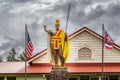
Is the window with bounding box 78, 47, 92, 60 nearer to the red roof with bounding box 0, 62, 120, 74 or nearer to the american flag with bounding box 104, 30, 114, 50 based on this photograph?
the red roof with bounding box 0, 62, 120, 74

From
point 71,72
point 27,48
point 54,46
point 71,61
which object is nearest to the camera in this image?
point 54,46

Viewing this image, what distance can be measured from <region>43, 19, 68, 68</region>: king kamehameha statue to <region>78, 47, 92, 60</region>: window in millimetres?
13936

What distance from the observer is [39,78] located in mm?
41250

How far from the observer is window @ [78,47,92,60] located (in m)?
42.7

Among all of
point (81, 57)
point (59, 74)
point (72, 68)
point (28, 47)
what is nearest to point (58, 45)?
point (59, 74)

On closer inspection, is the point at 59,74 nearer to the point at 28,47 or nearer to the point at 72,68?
the point at 28,47

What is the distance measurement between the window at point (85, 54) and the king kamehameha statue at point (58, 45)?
1394 centimetres

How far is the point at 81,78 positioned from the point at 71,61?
6.15 feet

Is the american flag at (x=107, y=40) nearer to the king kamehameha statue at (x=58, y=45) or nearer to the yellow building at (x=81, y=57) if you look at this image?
the yellow building at (x=81, y=57)

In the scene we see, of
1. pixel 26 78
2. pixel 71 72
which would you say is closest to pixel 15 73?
pixel 26 78

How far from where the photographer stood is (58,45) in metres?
28.6

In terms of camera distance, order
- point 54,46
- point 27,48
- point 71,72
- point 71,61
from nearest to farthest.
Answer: point 54,46 < point 27,48 < point 71,72 < point 71,61

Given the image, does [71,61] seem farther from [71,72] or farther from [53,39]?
[53,39]

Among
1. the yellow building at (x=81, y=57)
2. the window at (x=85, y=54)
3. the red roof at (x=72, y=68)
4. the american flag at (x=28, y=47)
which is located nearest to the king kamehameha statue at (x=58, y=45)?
the american flag at (x=28, y=47)
